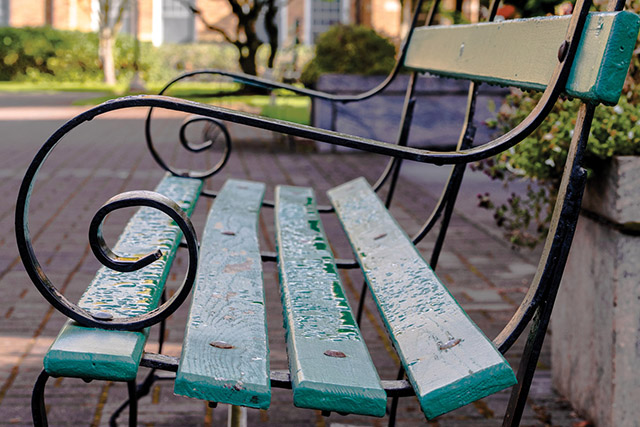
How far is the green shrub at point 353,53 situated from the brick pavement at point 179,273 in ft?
3.27

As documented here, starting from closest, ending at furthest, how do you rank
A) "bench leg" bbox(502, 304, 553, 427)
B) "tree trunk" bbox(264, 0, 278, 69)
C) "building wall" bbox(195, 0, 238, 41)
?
1. "bench leg" bbox(502, 304, 553, 427)
2. "tree trunk" bbox(264, 0, 278, 69)
3. "building wall" bbox(195, 0, 238, 41)

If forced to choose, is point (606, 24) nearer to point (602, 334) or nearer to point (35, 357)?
point (602, 334)

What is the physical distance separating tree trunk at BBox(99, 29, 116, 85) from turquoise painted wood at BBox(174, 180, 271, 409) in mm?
24202

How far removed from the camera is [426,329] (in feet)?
5.29

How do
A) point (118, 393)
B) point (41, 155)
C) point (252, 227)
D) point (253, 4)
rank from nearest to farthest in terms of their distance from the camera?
point (41, 155)
point (252, 227)
point (118, 393)
point (253, 4)

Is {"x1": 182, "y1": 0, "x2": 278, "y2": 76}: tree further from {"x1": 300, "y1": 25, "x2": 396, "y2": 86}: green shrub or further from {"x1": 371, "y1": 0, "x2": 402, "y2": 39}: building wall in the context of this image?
{"x1": 371, "y1": 0, "x2": 402, "y2": 39}: building wall

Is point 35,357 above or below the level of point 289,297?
below

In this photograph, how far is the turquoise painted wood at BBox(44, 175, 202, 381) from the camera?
1448mm

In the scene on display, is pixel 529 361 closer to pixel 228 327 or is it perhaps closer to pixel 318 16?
pixel 228 327

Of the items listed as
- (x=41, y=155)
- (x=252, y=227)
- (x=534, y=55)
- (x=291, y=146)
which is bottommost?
(x=291, y=146)

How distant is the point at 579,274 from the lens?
8.41ft

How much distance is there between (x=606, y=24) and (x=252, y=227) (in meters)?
1.34

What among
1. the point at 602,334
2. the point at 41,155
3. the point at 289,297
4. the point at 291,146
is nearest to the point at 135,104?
the point at 41,155

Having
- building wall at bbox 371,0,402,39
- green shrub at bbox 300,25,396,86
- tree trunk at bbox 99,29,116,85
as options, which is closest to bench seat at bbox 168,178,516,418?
green shrub at bbox 300,25,396,86
